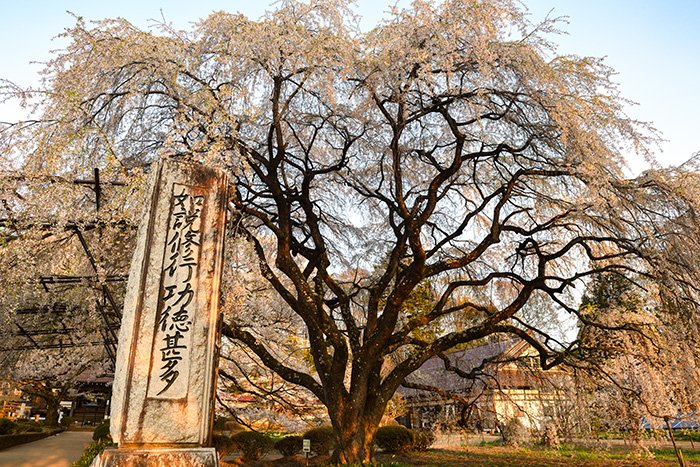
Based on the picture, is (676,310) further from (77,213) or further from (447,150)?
(77,213)

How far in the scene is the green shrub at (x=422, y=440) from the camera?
14141mm

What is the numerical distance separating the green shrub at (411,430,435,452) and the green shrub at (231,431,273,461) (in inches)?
189

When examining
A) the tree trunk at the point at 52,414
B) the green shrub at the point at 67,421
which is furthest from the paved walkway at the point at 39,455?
the green shrub at the point at 67,421

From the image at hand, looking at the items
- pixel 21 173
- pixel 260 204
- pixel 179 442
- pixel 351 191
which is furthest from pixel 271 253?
pixel 179 442

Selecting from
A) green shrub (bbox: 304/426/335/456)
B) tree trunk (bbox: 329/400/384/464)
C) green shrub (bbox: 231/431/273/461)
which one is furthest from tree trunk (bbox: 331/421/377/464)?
green shrub (bbox: 231/431/273/461)

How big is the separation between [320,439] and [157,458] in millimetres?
10698

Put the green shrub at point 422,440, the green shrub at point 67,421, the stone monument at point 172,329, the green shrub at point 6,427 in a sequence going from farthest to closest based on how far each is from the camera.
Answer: the green shrub at point 67,421, the green shrub at point 6,427, the green shrub at point 422,440, the stone monument at point 172,329

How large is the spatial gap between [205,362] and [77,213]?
393 cm

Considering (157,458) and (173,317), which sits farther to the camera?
(173,317)

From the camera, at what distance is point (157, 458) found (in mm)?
3355

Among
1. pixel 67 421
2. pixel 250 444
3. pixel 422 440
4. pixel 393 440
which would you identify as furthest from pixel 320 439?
pixel 67 421

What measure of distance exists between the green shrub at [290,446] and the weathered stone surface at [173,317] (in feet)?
35.9

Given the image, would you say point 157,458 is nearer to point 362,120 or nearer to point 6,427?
point 362,120

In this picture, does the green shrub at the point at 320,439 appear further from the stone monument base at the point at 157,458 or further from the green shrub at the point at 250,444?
the stone monument base at the point at 157,458
